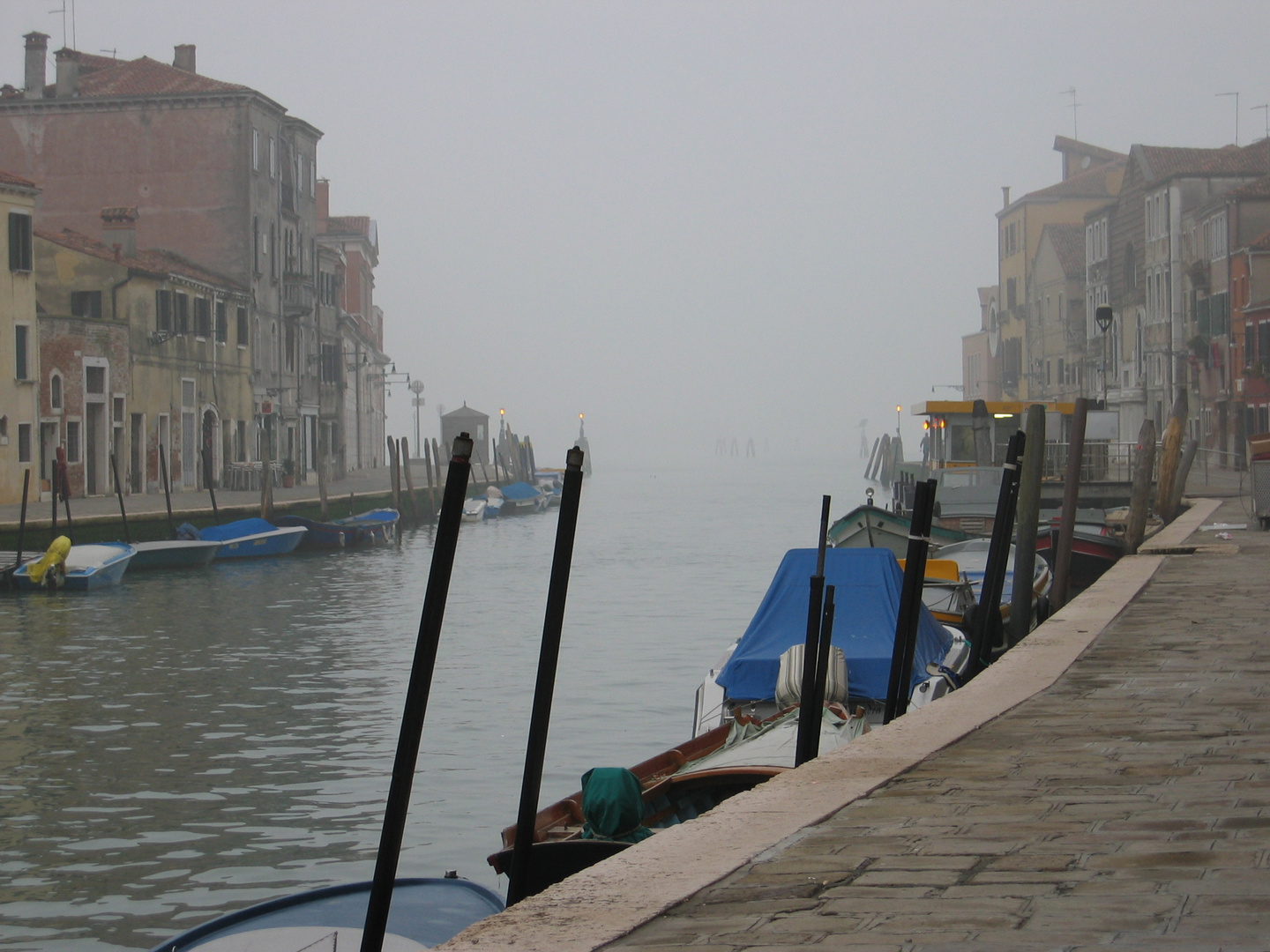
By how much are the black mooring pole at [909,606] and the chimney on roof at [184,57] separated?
47.8 m

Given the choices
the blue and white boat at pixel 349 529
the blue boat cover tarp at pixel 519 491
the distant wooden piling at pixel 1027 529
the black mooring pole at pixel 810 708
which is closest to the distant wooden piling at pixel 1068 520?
the distant wooden piling at pixel 1027 529

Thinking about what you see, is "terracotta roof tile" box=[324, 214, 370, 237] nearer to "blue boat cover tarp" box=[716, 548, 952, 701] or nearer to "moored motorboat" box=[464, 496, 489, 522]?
"moored motorboat" box=[464, 496, 489, 522]

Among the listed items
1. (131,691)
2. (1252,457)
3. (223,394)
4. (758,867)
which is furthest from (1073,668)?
(223,394)

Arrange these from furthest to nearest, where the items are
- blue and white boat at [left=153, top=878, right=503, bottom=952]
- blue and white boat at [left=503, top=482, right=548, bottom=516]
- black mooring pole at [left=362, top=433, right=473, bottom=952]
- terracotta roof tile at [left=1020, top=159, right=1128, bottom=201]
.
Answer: terracotta roof tile at [left=1020, top=159, right=1128, bottom=201] < blue and white boat at [left=503, top=482, right=548, bottom=516] < blue and white boat at [left=153, top=878, right=503, bottom=952] < black mooring pole at [left=362, top=433, right=473, bottom=952]

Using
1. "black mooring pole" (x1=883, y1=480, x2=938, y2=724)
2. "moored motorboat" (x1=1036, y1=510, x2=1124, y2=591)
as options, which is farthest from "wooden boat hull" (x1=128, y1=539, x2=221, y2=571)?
"black mooring pole" (x1=883, y1=480, x2=938, y2=724)

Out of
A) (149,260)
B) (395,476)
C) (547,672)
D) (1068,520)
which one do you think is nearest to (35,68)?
(149,260)

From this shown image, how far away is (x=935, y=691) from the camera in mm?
11250

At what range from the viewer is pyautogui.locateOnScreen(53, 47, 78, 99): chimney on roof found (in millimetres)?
47469

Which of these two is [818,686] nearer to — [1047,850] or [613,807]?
[613,807]

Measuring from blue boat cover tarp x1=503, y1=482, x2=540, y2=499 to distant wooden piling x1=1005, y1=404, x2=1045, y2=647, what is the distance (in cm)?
4617

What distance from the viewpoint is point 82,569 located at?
87.6 feet

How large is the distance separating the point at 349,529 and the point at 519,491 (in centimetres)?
2405

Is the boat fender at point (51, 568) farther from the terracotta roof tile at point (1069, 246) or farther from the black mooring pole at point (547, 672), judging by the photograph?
the terracotta roof tile at point (1069, 246)

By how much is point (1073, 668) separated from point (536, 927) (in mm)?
5253
